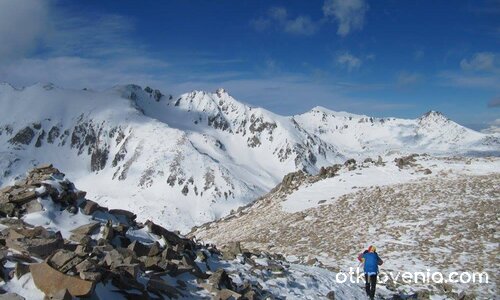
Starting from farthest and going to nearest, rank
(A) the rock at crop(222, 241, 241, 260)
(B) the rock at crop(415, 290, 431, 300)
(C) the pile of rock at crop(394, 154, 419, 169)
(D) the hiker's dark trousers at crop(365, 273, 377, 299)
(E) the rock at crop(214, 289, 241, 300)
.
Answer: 1. (C) the pile of rock at crop(394, 154, 419, 169)
2. (A) the rock at crop(222, 241, 241, 260)
3. (B) the rock at crop(415, 290, 431, 300)
4. (D) the hiker's dark trousers at crop(365, 273, 377, 299)
5. (E) the rock at crop(214, 289, 241, 300)

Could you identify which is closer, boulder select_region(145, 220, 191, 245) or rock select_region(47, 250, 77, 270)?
rock select_region(47, 250, 77, 270)

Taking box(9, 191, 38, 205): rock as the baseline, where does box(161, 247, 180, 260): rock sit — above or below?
below

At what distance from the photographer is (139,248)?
617 inches

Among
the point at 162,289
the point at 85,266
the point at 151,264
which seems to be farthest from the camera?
the point at 151,264

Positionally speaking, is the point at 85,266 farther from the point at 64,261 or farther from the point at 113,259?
the point at 113,259

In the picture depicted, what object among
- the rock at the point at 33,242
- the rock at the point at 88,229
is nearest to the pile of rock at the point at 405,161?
the rock at the point at 88,229

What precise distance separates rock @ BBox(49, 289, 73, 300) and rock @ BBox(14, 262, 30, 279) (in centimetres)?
133

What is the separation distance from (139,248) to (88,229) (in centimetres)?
195

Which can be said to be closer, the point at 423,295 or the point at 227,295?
the point at 227,295

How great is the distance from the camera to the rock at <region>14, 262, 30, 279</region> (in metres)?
10.8

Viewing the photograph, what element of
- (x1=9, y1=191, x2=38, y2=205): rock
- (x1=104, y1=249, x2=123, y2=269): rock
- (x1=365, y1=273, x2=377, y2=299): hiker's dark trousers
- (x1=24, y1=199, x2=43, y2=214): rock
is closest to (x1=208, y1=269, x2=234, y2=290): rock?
(x1=104, y1=249, x2=123, y2=269): rock

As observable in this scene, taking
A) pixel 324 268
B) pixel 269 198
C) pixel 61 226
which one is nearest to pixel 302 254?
pixel 324 268

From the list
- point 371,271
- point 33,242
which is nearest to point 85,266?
point 33,242

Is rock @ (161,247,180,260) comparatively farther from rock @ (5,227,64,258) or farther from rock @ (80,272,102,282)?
rock @ (80,272,102,282)
